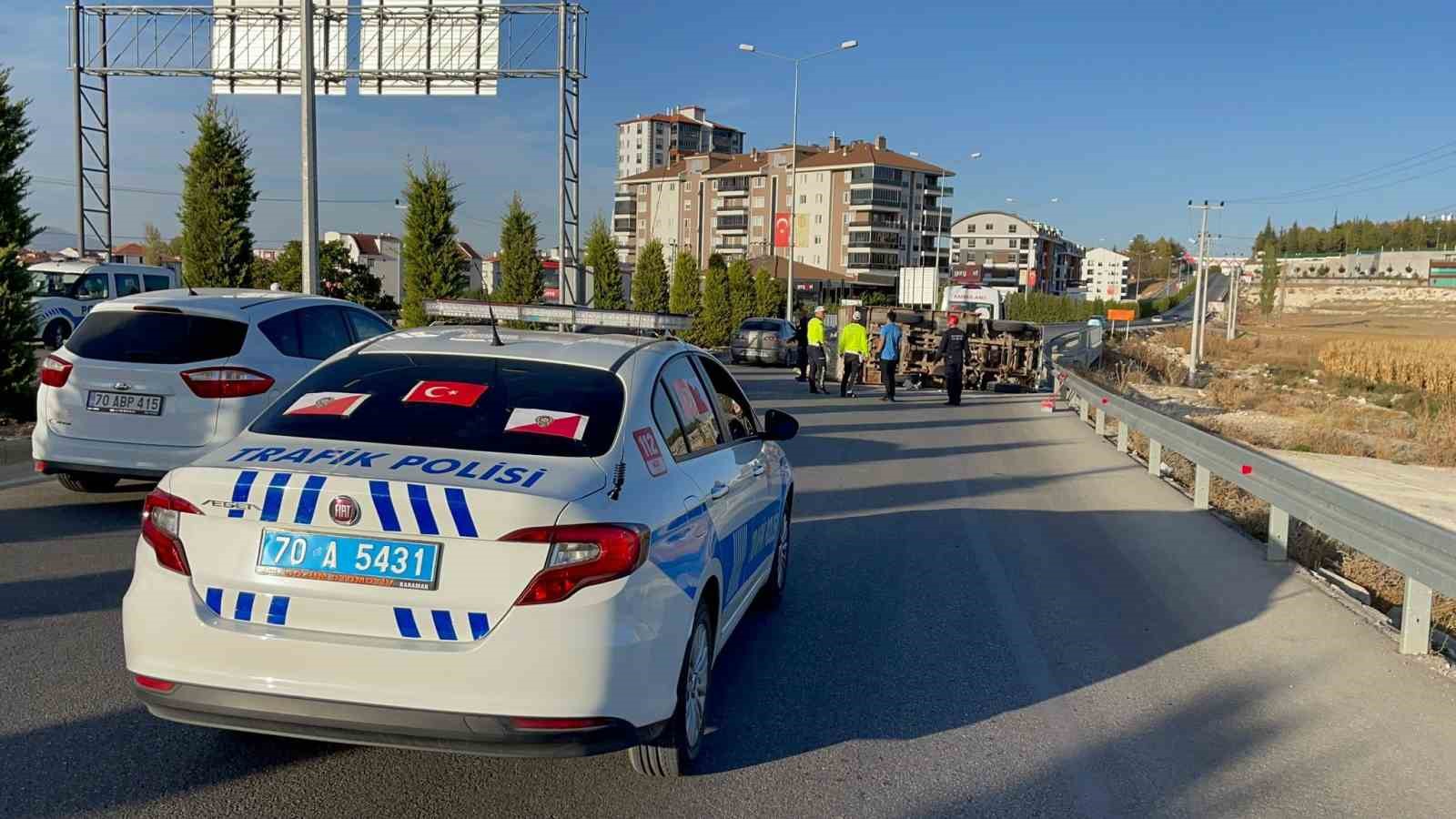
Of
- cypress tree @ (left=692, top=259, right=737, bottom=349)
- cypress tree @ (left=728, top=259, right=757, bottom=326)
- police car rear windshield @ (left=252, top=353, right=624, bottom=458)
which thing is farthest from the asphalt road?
cypress tree @ (left=728, top=259, right=757, bottom=326)

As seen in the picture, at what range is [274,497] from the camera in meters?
3.68

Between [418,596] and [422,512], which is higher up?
[422,512]

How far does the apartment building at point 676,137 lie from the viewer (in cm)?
14700

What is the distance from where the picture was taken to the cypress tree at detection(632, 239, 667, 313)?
39.1 metres

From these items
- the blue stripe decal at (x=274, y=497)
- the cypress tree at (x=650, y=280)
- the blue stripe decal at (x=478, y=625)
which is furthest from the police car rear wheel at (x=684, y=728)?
the cypress tree at (x=650, y=280)

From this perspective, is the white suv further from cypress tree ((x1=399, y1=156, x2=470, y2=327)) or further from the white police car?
cypress tree ((x1=399, y1=156, x2=470, y2=327))

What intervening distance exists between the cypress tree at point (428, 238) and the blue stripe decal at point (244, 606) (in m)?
21.2

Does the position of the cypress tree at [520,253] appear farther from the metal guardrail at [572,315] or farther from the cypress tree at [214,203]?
the metal guardrail at [572,315]

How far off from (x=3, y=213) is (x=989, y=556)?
1132cm

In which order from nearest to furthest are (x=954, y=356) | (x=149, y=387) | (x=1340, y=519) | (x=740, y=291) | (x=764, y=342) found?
(x=1340, y=519)
(x=149, y=387)
(x=954, y=356)
(x=764, y=342)
(x=740, y=291)

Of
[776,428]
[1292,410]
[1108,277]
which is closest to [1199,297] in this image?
[1292,410]

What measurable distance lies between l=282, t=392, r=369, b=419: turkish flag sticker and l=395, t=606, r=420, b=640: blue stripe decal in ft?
3.44

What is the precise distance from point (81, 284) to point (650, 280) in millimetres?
18596

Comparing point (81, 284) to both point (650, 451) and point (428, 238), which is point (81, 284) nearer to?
point (428, 238)
